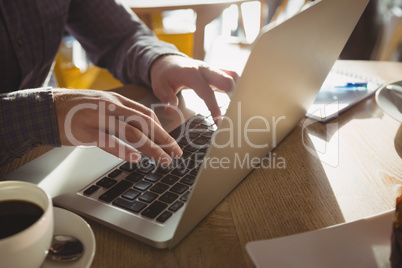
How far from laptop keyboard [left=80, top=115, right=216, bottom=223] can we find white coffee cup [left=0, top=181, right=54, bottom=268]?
96 millimetres

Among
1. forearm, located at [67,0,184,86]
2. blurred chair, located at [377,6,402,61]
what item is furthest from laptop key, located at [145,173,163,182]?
blurred chair, located at [377,6,402,61]

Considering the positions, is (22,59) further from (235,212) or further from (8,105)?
(235,212)

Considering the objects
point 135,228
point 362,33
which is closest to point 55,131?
point 135,228

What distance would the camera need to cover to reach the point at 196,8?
149 cm

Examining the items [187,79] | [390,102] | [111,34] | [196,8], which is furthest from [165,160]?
[196,8]

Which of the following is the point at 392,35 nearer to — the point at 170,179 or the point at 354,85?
the point at 354,85

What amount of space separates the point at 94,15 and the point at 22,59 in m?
0.21

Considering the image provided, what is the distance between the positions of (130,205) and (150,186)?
0.13ft

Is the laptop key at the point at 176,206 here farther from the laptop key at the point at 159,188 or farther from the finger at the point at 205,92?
the finger at the point at 205,92

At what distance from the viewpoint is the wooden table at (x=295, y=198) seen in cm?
35

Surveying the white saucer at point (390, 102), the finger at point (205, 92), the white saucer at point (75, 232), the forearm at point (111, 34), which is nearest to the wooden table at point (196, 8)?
the forearm at point (111, 34)

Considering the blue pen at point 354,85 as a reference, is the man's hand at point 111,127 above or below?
above

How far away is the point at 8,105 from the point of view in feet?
1.59

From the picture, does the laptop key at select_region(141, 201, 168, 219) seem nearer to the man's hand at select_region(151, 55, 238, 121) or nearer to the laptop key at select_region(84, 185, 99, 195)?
the laptop key at select_region(84, 185, 99, 195)
